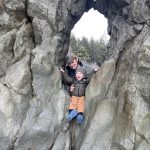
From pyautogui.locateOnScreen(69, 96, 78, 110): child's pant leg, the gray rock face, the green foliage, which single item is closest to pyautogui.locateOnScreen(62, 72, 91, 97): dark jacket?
pyautogui.locateOnScreen(69, 96, 78, 110): child's pant leg

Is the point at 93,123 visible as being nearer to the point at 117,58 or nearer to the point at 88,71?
the point at 88,71

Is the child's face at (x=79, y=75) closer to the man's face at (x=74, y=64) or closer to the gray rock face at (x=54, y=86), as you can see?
the man's face at (x=74, y=64)

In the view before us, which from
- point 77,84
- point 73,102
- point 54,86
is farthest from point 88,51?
point 73,102

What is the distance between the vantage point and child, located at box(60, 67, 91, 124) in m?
19.2

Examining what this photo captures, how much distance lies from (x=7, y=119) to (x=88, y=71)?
5.86 m

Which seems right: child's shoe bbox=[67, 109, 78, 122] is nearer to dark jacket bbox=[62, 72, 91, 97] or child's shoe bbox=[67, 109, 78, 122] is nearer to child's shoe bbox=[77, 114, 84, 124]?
child's shoe bbox=[77, 114, 84, 124]

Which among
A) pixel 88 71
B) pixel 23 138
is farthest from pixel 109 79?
pixel 23 138

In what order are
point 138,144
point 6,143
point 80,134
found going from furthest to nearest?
point 80,134 < point 6,143 < point 138,144

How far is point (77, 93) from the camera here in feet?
64.3

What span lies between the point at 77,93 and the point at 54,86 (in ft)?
5.46

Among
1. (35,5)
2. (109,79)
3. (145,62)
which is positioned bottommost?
(109,79)

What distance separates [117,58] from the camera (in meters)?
21.0

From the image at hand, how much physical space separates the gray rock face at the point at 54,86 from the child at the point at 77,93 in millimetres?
523

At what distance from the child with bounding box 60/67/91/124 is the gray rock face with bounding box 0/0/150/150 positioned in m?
0.52
